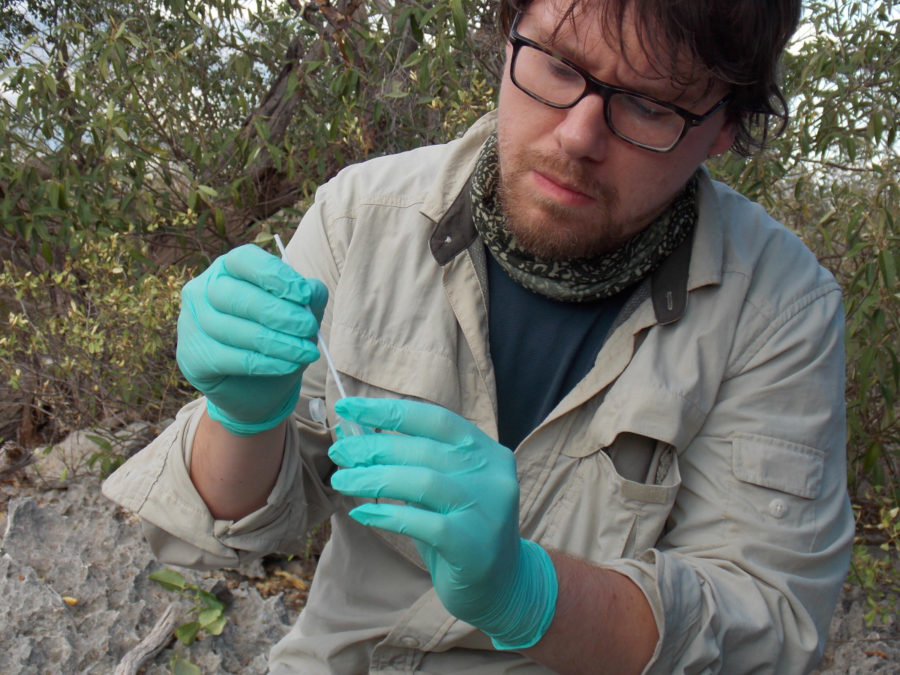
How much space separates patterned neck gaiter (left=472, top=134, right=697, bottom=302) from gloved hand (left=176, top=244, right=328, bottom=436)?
1.31ft

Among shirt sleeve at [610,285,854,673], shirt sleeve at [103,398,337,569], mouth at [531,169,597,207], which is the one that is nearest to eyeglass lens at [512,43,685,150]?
mouth at [531,169,597,207]

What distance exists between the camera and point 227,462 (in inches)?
55.6

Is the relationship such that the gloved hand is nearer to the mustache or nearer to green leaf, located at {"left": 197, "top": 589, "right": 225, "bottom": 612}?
the mustache

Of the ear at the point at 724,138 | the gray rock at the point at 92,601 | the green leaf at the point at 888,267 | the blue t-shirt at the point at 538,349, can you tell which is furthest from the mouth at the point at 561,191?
the gray rock at the point at 92,601

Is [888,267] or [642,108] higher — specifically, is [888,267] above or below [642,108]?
below

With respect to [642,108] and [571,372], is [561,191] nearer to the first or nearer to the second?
[642,108]

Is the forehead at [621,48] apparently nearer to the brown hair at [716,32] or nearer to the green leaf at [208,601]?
the brown hair at [716,32]

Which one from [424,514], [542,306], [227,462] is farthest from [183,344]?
[542,306]

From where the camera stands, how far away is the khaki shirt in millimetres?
1453

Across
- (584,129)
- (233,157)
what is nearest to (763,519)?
(584,129)

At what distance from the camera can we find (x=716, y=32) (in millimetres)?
1438

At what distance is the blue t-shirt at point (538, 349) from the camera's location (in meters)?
1.62

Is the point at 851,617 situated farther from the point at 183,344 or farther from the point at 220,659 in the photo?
the point at 183,344

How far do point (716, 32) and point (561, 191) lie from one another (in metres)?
0.37
